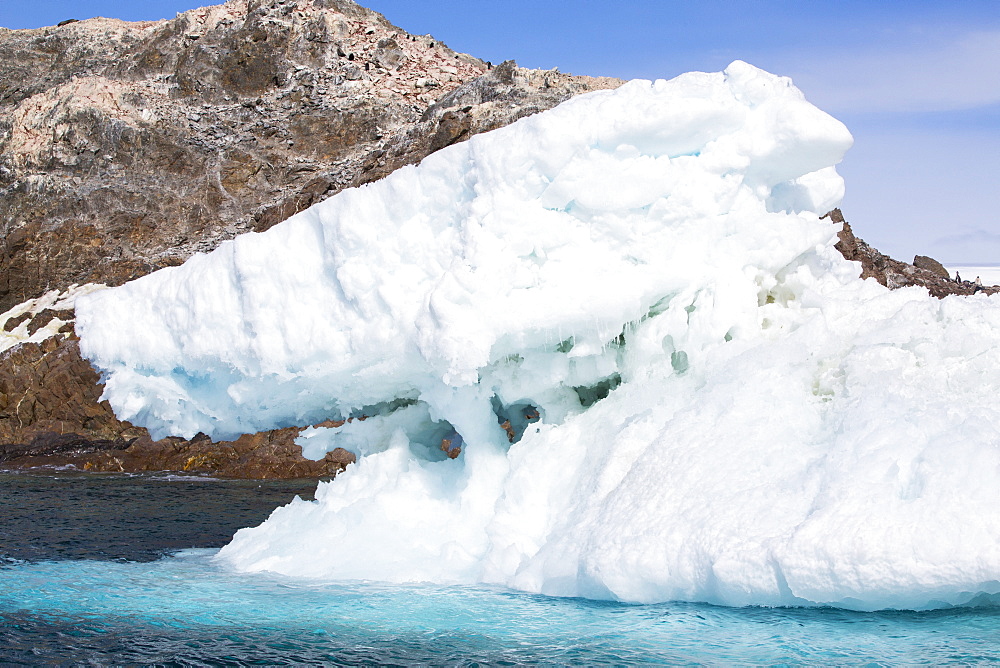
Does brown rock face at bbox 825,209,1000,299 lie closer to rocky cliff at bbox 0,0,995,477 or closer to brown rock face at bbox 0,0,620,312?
rocky cliff at bbox 0,0,995,477

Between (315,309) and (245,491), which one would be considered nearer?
(315,309)

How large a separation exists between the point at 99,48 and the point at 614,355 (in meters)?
70.6

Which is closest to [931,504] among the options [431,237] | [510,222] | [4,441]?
[510,222]

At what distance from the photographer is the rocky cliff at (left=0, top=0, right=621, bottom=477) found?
3238cm

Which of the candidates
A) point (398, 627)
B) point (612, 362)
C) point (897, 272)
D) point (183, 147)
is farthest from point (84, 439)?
point (897, 272)

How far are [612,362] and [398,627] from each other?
379 centimetres

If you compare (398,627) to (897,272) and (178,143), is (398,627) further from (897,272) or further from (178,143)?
(178,143)

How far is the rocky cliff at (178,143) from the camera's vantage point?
32375mm

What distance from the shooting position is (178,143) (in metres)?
54.5

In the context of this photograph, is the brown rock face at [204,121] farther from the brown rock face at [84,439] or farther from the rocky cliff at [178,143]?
the brown rock face at [84,439]

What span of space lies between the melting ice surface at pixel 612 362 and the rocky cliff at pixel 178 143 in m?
17.1

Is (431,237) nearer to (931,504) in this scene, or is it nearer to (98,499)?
(931,504)

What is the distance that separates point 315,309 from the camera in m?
10.1

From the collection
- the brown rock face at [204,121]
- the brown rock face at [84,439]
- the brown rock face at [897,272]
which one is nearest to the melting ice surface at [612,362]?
the brown rock face at [84,439]
